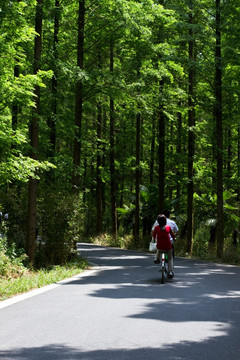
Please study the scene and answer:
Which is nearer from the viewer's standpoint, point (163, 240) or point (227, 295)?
point (227, 295)

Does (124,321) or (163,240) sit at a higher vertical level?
(163,240)

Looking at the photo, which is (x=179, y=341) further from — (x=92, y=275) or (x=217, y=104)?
(x=217, y=104)

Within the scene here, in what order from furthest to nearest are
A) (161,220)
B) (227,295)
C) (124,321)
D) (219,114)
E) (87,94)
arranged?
1. (219,114)
2. (87,94)
3. (161,220)
4. (227,295)
5. (124,321)

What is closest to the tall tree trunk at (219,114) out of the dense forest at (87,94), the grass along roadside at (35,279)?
the dense forest at (87,94)

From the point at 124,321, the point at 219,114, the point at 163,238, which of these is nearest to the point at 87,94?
the point at 219,114

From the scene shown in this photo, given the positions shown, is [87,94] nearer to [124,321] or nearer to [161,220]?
[161,220]

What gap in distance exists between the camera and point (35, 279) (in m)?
12.3

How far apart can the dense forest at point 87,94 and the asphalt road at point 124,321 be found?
4.27 metres

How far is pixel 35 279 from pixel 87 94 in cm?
986

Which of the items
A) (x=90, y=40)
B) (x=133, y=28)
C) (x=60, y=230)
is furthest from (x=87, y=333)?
(x=90, y=40)

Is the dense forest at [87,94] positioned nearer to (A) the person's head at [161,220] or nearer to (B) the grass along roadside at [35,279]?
(B) the grass along roadside at [35,279]

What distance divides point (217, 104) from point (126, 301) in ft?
49.6

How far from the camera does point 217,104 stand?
74.6ft

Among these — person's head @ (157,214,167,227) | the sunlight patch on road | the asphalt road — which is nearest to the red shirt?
person's head @ (157,214,167,227)
